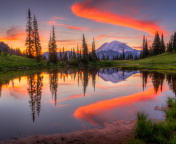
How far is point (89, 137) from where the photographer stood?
5094 millimetres

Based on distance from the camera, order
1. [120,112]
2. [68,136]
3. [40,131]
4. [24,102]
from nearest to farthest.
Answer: [68,136], [40,131], [120,112], [24,102]

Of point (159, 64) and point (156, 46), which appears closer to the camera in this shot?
point (159, 64)

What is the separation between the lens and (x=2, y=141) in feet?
15.7

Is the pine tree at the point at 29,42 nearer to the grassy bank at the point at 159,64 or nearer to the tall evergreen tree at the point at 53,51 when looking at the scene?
the tall evergreen tree at the point at 53,51

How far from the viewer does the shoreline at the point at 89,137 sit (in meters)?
4.83

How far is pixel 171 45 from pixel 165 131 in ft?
313

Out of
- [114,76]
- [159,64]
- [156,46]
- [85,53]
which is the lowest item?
[114,76]

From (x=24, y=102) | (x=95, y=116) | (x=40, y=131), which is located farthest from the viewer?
(x=24, y=102)

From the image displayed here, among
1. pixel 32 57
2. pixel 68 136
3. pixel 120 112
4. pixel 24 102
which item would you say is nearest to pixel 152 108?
pixel 120 112

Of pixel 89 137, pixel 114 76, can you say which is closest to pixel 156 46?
pixel 114 76

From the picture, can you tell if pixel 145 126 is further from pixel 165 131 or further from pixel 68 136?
pixel 68 136

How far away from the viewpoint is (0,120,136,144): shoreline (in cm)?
483

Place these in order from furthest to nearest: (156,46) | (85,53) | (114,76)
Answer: (156,46) < (85,53) < (114,76)

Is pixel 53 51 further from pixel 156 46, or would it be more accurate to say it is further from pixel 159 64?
pixel 156 46
